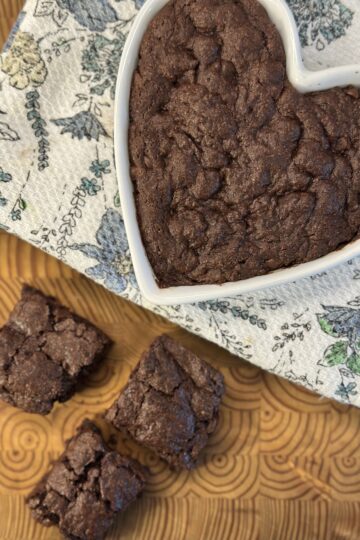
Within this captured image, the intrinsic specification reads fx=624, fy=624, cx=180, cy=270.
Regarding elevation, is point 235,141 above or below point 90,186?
above

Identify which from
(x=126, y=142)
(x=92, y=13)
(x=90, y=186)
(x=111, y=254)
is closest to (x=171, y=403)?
(x=111, y=254)

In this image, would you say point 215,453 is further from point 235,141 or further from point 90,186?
point 235,141

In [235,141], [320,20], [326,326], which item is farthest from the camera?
[326,326]

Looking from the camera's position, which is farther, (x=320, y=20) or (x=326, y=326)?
(x=326, y=326)

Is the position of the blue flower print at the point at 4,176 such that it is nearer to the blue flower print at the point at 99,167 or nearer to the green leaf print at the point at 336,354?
the blue flower print at the point at 99,167

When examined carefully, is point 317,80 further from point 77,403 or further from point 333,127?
point 77,403

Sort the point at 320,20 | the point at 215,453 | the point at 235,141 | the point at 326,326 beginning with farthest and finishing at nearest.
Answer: the point at 215,453 → the point at 326,326 → the point at 320,20 → the point at 235,141

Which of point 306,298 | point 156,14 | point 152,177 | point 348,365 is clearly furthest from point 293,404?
point 156,14

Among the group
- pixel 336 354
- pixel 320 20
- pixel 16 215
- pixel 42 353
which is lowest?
pixel 42 353
